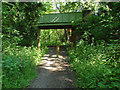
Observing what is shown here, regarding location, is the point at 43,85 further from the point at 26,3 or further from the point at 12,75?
the point at 26,3

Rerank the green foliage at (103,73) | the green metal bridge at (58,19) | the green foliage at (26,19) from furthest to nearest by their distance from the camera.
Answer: the green metal bridge at (58,19) < the green foliage at (26,19) < the green foliage at (103,73)

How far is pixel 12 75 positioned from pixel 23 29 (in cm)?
528

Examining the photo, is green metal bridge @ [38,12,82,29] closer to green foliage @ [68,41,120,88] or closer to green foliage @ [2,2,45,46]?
green foliage @ [2,2,45,46]

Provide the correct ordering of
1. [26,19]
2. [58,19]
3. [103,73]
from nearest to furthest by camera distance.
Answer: [103,73]
[26,19]
[58,19]

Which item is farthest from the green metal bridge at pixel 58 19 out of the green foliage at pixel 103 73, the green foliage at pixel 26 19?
the green foliage at pixel 103 73

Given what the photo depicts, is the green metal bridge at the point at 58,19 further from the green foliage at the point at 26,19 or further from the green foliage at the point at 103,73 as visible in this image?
the green foliage at the point at 103,73

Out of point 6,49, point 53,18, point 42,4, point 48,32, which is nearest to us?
point 6,49

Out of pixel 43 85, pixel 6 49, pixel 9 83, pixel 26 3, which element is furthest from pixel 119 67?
pixel 26 3

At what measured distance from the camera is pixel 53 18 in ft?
40.3

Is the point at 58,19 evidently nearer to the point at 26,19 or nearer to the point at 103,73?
the point at 26,19

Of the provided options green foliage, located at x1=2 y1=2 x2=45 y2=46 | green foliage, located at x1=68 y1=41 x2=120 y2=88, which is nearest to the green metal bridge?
green foliage, located at x1=2 y1=2 x2=45 y2=46

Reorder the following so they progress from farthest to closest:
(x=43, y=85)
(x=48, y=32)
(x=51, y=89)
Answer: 1. (x=48, y=32)
2. (x=43, y=85)
3. (x=51, y=89)

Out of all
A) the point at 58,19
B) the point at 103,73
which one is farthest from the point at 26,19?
the point at 103,73

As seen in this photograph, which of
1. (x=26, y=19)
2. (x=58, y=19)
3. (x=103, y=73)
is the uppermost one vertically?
(x=58, y=19)
